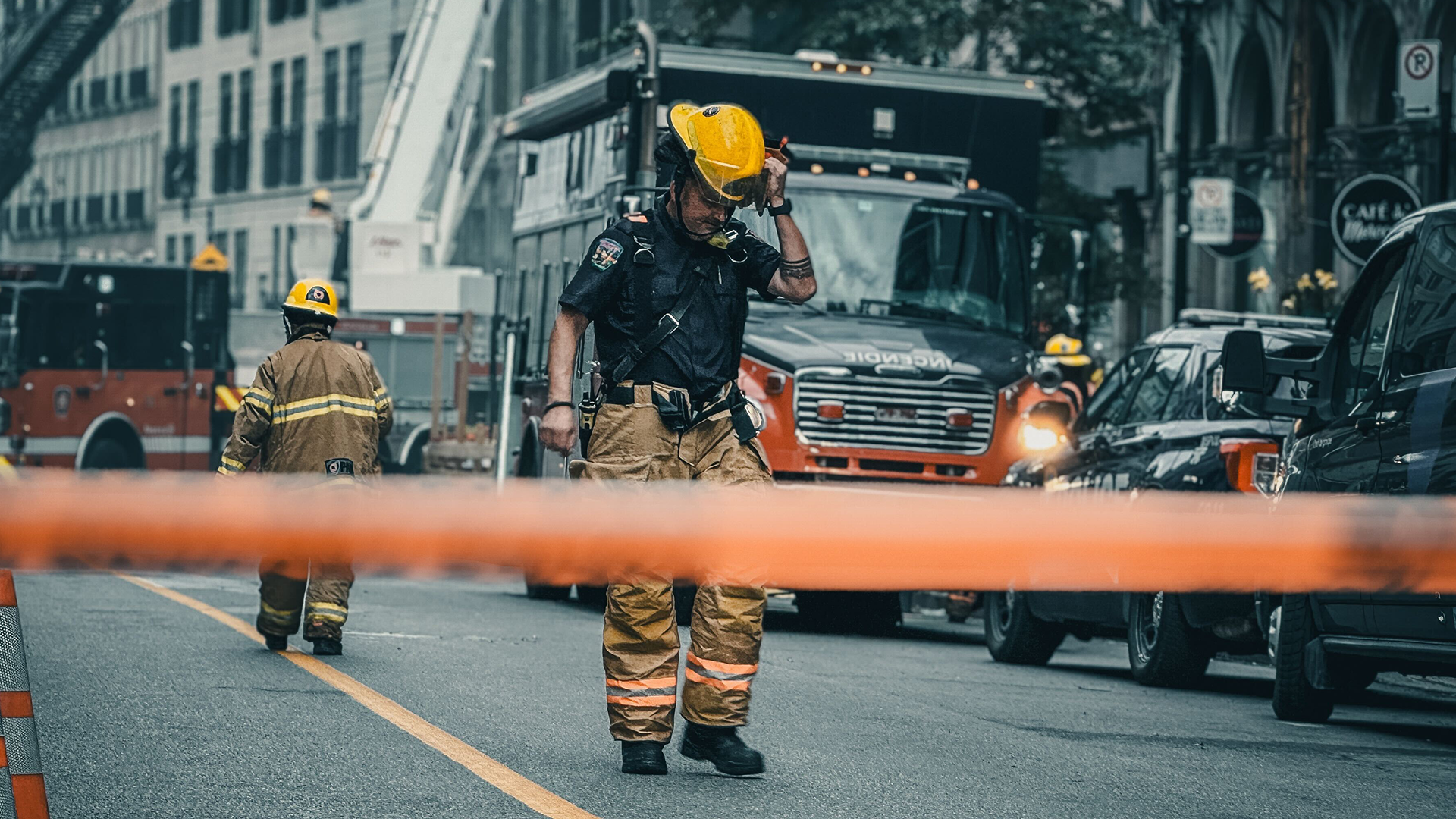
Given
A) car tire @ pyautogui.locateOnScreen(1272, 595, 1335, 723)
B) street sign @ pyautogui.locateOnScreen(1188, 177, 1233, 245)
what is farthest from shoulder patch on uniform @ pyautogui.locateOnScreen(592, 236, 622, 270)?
street sign @ pyautogui.locateOnScreen(1188, 177, 1233, 245)

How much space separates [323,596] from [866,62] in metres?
6.52

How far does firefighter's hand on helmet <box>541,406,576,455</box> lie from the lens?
697 centimetres

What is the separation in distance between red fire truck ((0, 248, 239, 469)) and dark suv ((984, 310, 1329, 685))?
56.8 ft

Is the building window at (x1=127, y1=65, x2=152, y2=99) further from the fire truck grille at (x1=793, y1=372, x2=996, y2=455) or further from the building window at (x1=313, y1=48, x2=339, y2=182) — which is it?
the fire truck grille at (x1=793, y1=372, x2=996, y2=455)

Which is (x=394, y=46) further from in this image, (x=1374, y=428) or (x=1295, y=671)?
(x=1374, y=428)

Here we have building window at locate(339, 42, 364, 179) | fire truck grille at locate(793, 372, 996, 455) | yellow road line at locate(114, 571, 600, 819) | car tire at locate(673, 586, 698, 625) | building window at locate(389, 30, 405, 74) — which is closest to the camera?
yellow road line at locate(114, 571, 600, 819)

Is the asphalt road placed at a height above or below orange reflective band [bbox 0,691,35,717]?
below

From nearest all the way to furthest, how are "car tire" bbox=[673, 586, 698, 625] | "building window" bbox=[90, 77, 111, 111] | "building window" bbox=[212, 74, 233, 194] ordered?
"car tire" bbox=[673, 586, 698, 625] → "building window" bbox=[212, 74, 233, 194] → "building window" bbox=[90, 77, 111, 111]

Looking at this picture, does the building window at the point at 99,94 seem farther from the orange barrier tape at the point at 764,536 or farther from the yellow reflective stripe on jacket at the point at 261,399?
the orange barrier tape at the point at 764,536

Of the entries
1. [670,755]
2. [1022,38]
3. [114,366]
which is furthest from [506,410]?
[670,755]

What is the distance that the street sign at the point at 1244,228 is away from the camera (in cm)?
2269

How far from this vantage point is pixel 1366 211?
55.3ft

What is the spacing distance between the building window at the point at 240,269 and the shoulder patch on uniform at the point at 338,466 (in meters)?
51.8

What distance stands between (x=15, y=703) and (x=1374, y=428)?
5173mm
